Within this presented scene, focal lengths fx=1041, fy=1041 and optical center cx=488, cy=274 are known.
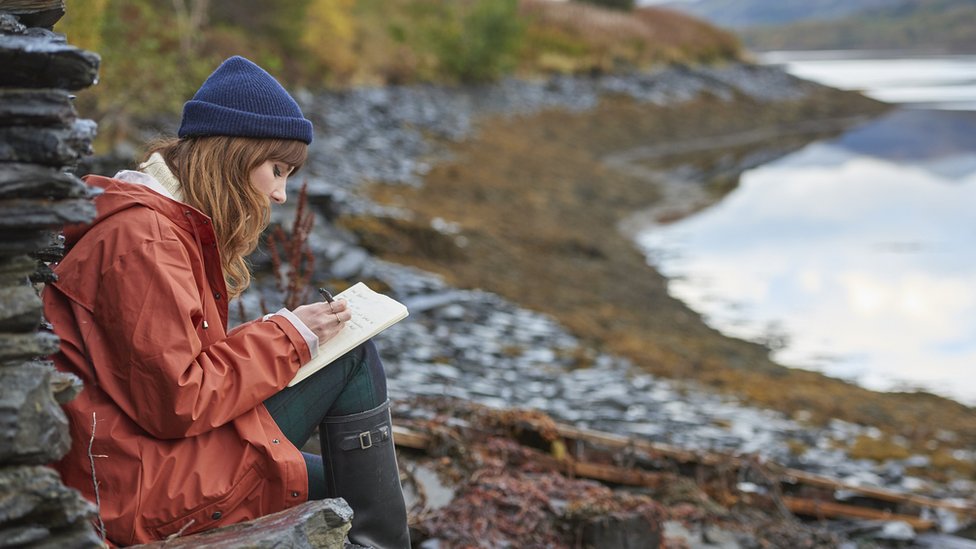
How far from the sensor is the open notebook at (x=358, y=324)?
10.1 feet

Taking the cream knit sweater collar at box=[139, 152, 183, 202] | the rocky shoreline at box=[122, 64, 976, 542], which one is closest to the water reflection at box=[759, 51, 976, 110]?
the rocky shoreline at box=[122, 64, 976, 542]

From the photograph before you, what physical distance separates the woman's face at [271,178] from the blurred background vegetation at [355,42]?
832 cm

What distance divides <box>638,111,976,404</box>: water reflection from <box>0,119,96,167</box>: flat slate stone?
903cm

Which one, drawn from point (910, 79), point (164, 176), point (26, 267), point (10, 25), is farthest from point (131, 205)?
point (910, 79)

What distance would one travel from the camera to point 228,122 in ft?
9.82

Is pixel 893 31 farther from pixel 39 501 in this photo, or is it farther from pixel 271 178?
pixel 39 501

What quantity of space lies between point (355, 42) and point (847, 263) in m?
13.2

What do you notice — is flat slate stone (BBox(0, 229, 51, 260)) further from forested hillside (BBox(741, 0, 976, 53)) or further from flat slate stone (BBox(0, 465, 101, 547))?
forested hillside (BBox(741, 0, 976, 53))

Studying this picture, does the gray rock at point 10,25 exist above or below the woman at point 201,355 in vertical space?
above

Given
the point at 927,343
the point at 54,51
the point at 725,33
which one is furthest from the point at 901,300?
the point at 725,33

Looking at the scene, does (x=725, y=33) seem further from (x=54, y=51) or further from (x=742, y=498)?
(x=54, y=51)

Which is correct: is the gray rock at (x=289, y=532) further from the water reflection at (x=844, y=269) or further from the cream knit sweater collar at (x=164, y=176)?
the water reflection at (x=844, y=269)

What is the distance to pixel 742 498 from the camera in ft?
18.9

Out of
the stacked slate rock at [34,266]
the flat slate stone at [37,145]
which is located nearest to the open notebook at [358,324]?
the stacked slate rock at [34,266]
